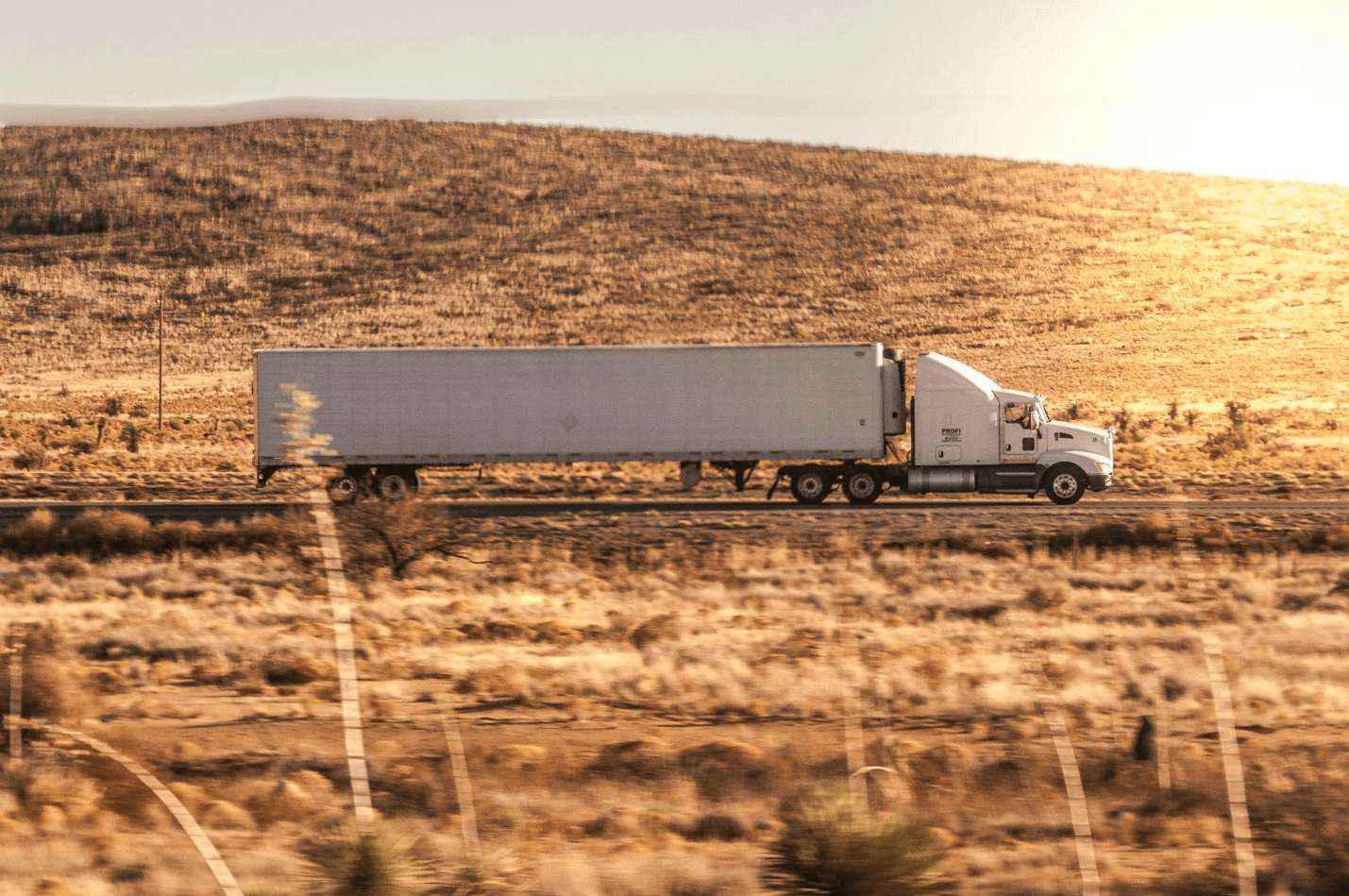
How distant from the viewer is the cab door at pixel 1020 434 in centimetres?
3102

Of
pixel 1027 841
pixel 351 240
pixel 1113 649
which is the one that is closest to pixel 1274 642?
pixel 1113 649

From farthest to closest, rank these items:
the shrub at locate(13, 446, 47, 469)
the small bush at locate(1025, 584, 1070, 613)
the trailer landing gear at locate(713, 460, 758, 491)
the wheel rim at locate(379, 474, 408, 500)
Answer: the shrub at locate(13, 446, 47, 469)
the trailer landing gear at locate(713, 460, 758, 491)
the wheel rim at locate(379, 474, 408, 500)
the small bush at locate(1025, 584, 1070, 613)

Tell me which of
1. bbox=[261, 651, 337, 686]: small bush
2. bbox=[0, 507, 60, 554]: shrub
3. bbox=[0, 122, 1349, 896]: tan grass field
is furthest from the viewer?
bbox=[0, 507, 60, 554]: shrub

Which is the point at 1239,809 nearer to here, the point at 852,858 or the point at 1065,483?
the point at 852,858

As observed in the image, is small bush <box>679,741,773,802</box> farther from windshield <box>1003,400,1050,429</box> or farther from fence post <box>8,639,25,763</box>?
windshield <box>1003,400,1050,429</box>

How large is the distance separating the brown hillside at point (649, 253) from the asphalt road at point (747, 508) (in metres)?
32.7

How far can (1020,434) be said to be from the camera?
3102 centimetres

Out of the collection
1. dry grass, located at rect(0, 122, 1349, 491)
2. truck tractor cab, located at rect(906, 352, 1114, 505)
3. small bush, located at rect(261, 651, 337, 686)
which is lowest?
small bush, located at rect(261, 651, 337, 686)

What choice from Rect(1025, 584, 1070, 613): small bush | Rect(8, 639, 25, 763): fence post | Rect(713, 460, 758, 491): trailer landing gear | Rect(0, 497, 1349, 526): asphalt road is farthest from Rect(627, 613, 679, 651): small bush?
Rect(713, 460, 758, 491): trailer landing gear

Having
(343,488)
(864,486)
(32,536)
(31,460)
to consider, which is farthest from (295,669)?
(31,460)

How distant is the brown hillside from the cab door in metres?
33.9

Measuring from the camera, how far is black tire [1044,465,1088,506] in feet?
101

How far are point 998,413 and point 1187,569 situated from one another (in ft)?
36.0

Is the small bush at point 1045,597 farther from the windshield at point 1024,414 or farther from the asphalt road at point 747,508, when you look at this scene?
the windshield at point 1024,414
